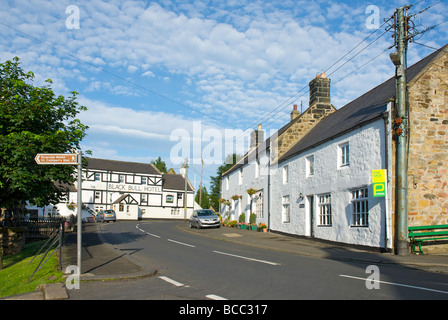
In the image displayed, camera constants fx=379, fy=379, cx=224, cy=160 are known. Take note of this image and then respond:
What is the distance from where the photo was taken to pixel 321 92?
29.0 metres

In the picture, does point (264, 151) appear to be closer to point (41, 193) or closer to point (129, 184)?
point (41, 193)

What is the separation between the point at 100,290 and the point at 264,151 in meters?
23.8

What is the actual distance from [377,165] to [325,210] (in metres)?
5.36

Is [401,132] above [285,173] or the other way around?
above

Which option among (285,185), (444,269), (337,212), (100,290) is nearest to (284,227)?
(285,185)

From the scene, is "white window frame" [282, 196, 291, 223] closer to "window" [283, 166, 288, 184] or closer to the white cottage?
"window" [283, 166, 288, 184]

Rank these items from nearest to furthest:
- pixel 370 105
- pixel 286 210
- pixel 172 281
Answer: pixel 172 281 → pixel 370 105 → pixel 286 210

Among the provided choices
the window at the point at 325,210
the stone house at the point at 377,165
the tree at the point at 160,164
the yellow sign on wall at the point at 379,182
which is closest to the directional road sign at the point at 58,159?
the yellow sign on wall at the point at 379,182

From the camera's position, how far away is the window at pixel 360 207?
1691 cm

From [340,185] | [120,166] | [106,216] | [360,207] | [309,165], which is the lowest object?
[106,216]

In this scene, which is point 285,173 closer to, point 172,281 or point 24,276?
point 24,276

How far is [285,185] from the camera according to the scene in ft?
86.4

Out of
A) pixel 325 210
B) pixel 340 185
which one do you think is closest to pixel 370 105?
pixel 340 185

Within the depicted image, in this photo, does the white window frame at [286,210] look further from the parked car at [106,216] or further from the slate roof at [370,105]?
the parked car at [106,216]
